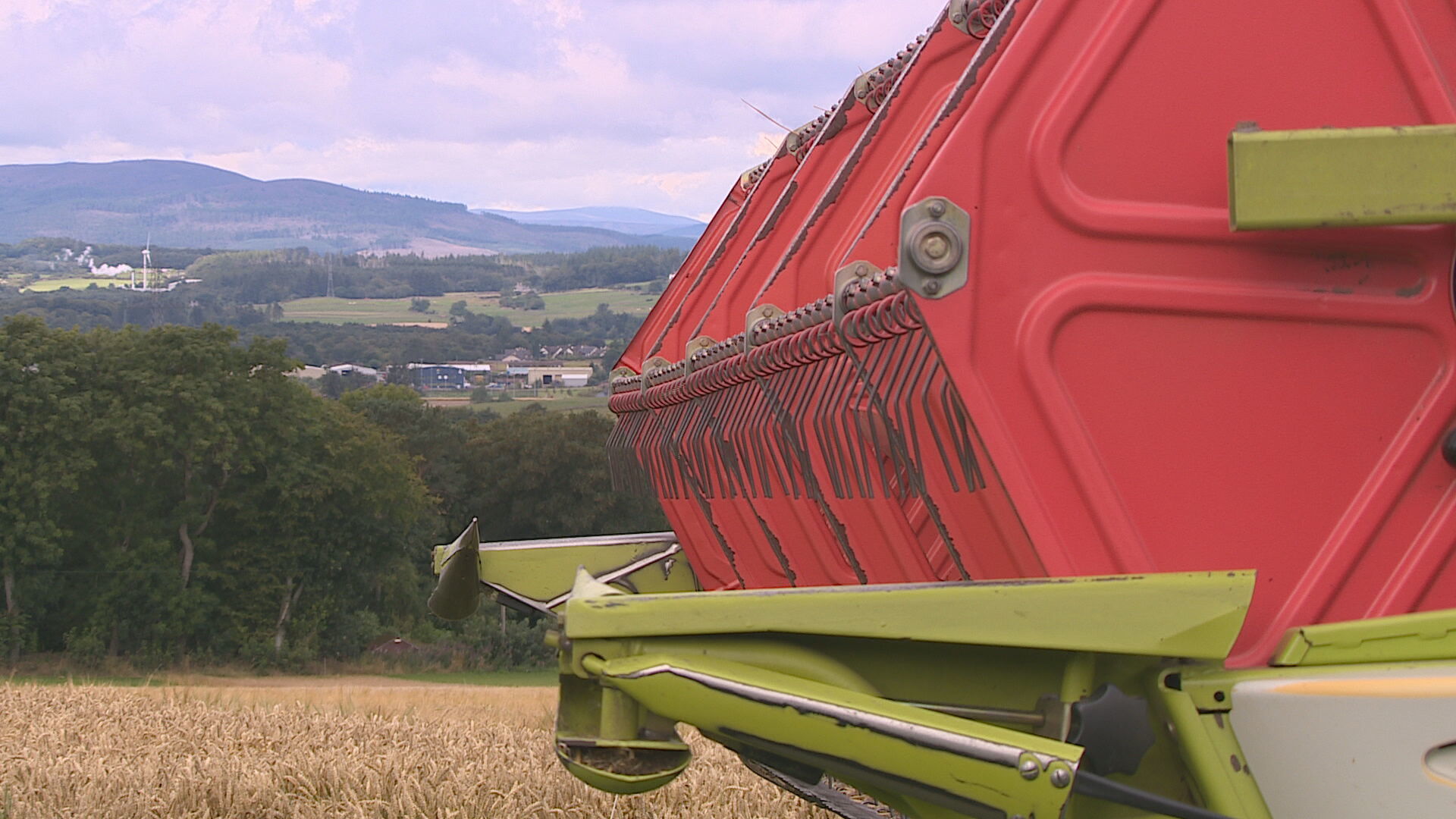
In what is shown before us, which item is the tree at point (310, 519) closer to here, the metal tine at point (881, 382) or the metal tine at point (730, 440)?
the metal tine at point (730, 440)

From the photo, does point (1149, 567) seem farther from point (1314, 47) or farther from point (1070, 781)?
point (1314, 47)

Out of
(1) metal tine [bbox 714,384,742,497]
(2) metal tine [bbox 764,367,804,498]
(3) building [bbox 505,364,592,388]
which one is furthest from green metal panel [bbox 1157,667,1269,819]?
(3) building [bbox 505,364,592,388]

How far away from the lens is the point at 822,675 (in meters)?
2.73

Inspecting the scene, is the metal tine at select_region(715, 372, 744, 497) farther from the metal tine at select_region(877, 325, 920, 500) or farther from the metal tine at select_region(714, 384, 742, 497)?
the metal tine at select_region(877, 325, 920, 500)

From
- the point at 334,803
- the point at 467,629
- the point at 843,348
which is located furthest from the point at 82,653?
the point at 843,348

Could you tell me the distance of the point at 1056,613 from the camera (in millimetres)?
2533

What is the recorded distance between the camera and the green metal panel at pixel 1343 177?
2613mm

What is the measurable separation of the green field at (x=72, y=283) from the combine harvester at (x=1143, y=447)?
484ft

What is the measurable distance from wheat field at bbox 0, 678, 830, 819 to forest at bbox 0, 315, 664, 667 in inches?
1468

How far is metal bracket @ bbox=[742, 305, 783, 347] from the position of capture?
4223 mm

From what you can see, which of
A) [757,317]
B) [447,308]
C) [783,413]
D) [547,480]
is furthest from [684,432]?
[447,308]

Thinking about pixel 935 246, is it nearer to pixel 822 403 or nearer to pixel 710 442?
pixel 822 403

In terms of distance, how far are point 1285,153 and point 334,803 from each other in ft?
14.5

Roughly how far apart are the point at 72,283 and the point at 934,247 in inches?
6219
